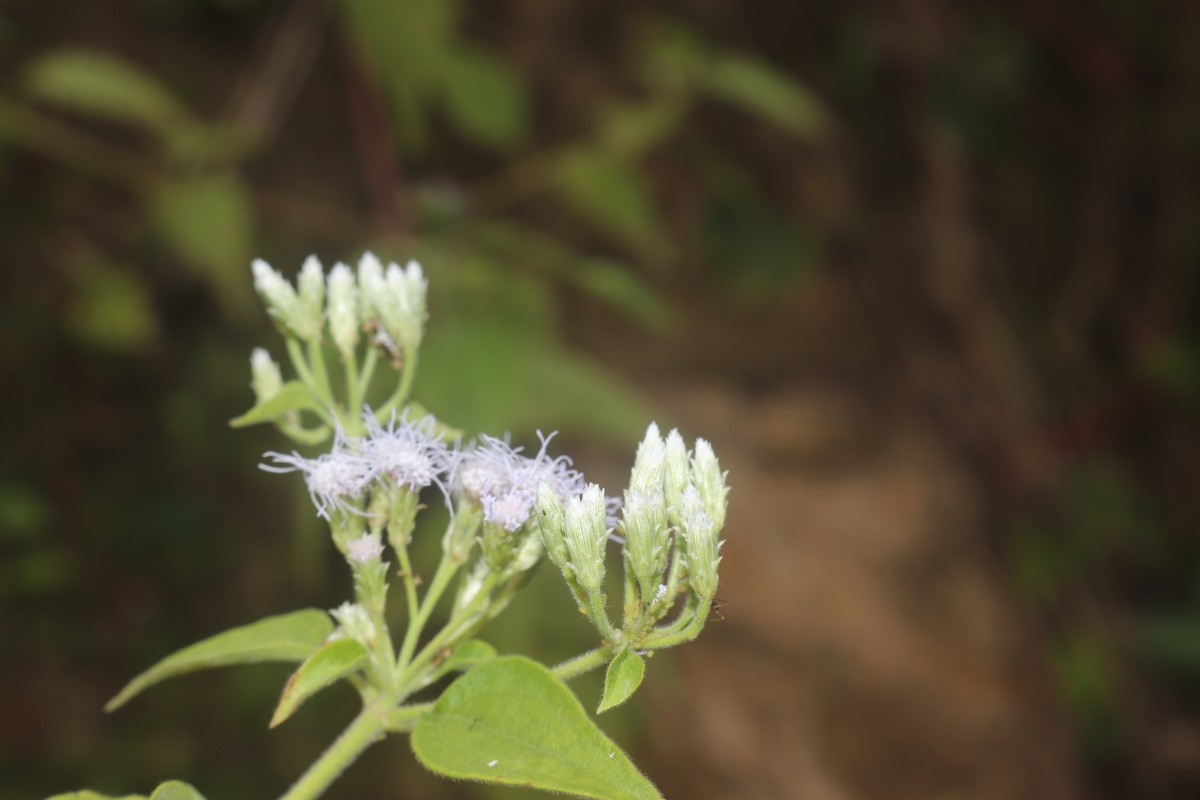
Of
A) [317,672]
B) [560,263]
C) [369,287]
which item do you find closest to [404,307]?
[369,287]

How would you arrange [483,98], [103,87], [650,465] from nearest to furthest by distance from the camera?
[650,465] < [103,87] < [483,98]

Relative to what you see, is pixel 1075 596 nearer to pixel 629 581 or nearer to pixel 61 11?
pixel 629 581

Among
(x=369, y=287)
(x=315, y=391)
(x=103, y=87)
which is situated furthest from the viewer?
(x=103, y=87)

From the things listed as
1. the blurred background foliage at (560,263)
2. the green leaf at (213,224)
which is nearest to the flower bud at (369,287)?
the blurred background foliage at (560,263)

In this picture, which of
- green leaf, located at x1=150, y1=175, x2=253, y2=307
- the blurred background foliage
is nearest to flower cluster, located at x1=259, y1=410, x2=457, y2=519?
the blurred background foliage

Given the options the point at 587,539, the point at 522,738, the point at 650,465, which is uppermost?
the point at 650,465

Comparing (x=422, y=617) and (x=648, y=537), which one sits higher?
(x=648, y=537)

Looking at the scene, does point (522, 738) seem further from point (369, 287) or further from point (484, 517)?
point (369, 287)

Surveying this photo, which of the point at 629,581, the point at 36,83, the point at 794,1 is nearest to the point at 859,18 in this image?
the point at 794,1
